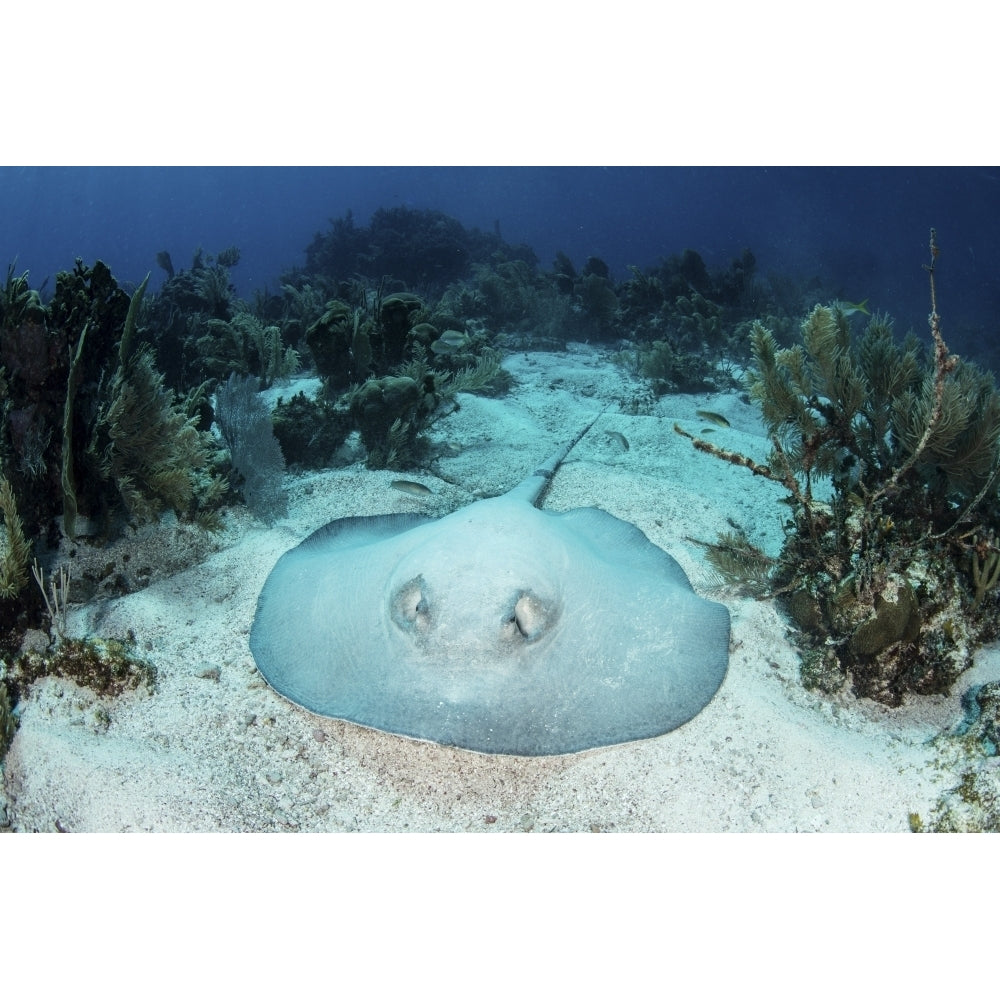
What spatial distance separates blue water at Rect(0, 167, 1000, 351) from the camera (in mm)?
25703

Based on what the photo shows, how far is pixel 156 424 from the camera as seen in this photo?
188 inches

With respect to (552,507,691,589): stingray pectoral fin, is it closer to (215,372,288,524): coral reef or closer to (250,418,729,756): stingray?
(250,418,729,756): stingray

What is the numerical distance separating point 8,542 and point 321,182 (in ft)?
278

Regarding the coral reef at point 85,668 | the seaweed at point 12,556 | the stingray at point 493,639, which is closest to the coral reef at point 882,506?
the stingray at point 493,639

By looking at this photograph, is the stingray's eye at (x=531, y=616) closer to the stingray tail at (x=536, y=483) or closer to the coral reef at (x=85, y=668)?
the stingray tail at (x=536, y=483)

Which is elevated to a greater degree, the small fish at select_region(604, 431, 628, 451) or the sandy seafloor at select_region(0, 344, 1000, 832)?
the small fish at select_region(604, 431, 628, 451)

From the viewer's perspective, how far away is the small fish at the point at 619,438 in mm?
7321

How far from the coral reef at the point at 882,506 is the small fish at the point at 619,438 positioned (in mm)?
2790

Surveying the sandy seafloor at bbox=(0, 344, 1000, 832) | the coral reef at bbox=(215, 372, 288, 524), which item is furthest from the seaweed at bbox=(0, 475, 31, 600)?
the coral reef at bbox=(215, 372, 288, 524)

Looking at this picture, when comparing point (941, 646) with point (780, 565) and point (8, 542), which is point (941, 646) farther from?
point (8, 542)

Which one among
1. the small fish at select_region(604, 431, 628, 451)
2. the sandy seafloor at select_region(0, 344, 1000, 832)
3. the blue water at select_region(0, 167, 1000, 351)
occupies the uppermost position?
the blue water at select_region(0, 167, 1000, 351)

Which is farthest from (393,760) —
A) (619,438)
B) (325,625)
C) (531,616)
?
(619,438)

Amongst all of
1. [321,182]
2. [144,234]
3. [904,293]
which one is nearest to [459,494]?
[904,293]

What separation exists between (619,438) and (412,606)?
16.9 ft
